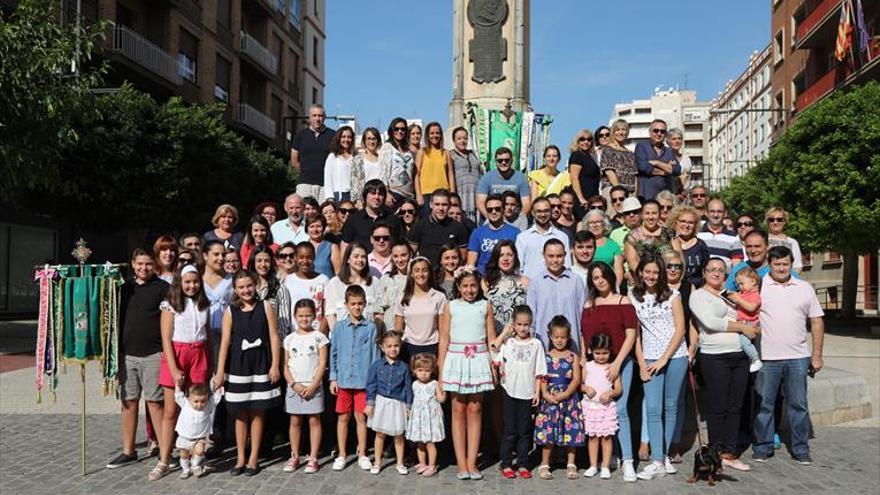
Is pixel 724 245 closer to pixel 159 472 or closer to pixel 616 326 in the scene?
pixel 616 326

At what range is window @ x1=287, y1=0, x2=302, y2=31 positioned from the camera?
143 ft

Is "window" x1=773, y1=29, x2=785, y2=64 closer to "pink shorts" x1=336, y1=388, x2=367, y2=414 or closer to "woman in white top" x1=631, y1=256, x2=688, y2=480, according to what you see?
"woman in white top" x1=631, y1=256, x2=688, y2=480

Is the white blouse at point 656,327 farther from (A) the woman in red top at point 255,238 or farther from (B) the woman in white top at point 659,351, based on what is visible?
(A) the woman in red top at point 255,238

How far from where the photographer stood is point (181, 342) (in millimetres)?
6020

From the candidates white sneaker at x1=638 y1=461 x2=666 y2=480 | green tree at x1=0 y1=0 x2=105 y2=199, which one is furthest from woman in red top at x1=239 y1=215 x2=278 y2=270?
green tree at x1=0 y1=0 x2=105 y2=199

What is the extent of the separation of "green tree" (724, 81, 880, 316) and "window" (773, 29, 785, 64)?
24148mm

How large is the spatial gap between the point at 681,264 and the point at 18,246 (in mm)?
22832

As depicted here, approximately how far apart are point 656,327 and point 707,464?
3.70 feet

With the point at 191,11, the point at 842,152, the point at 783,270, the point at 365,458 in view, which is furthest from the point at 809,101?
the point at 365,458

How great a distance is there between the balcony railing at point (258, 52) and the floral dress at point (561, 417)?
1321 inches

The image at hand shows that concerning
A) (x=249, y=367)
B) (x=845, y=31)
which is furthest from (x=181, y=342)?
(x=845, y=31)

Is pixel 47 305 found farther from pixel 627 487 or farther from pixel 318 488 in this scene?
pixel 627 487

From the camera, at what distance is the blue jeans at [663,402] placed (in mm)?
6055

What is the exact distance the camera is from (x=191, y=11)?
31.0m
